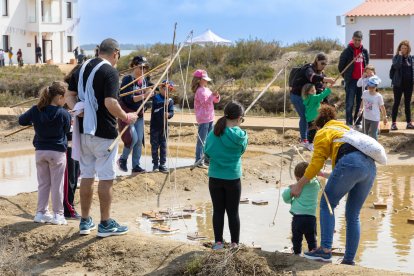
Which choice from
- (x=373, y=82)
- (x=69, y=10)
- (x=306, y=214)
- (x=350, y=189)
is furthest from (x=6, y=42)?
(x=350, y=189)

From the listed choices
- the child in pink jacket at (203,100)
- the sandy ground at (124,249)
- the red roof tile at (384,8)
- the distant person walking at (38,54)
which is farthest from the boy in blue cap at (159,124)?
the distant person walking at (38,54)

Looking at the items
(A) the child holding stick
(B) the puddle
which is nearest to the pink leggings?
(A) the child holding stick

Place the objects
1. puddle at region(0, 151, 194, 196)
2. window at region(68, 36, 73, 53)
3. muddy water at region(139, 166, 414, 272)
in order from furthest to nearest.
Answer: window at region(68, 36, 73, 53) < puddle at region(0, 151, 194, 196) < muddy water at region(139, 166, 414, 272)

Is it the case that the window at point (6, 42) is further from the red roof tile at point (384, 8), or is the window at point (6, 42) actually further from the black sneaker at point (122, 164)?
the black sneaker at point (122, 164)

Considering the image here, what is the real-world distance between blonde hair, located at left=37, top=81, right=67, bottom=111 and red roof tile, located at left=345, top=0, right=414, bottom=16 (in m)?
21.5

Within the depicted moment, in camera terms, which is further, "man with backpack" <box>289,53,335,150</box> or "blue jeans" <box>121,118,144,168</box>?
"man with backpack" <box>289,53,335,150</box>

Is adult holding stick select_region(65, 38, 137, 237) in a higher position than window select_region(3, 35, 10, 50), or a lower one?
lower

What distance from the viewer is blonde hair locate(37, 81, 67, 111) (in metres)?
8.41

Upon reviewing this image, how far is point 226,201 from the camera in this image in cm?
762

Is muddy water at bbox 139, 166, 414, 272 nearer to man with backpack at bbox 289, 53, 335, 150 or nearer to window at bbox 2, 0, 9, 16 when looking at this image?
man with backpack at bbox 289, 53, 335, 150

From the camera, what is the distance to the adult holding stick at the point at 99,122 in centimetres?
748

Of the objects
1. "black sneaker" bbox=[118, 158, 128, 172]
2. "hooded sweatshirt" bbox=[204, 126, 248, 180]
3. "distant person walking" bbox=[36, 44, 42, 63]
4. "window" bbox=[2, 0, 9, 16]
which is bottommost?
"black sneaker" bbox=[118, 158, 128, 172]

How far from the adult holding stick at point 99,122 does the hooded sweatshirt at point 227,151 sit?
0.85m

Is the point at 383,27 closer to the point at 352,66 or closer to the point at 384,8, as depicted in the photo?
the point at 384,8
